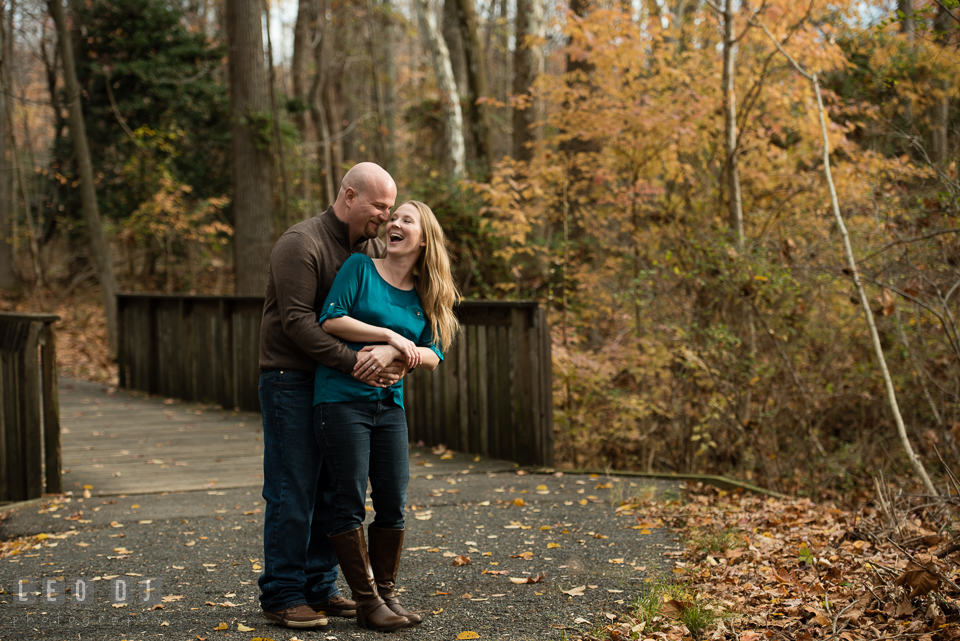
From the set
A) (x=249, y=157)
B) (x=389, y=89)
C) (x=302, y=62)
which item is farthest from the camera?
(x=389, y=89)

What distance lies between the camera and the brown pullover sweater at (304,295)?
10.2 ft

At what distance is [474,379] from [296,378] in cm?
369

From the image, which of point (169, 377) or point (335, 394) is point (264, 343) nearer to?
point (335, 394)

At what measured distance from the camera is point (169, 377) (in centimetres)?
1080

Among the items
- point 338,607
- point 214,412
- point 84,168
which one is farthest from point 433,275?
point 84,168

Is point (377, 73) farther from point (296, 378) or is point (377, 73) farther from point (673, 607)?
point (673, 607)

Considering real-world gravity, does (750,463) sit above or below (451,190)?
below

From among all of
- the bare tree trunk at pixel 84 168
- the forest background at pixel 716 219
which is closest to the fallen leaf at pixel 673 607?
the forest background at pixel 716 219

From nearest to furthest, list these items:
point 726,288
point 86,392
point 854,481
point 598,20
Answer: point 726,288, point 854,481, point 598,20, point 86,392

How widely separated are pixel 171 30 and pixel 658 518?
17745mm

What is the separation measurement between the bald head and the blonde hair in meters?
0.11

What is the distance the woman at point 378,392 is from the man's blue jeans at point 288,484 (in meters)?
0.11

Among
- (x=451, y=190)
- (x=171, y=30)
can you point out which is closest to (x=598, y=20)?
(x=451, y=190)

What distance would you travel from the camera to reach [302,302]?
3150 millimetres
